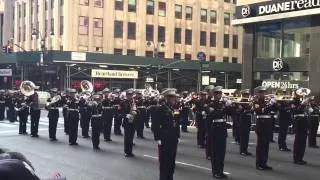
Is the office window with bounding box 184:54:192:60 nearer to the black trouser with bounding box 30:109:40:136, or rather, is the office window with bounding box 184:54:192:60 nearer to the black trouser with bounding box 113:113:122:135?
the black trouser with bounding box 113:113:122:135

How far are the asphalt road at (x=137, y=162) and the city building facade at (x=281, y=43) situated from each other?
13.6 metres

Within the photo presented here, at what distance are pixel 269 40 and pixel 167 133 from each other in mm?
23780

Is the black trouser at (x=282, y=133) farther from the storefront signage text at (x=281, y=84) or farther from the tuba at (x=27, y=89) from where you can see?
the storefront signage text at (x=281, y=84)

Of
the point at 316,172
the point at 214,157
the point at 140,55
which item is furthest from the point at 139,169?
the point at 140,55

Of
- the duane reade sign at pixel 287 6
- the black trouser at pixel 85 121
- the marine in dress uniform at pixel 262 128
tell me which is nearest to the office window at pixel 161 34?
the duane reade sign at pixel 287 6

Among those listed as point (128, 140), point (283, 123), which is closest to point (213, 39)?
point (283, 123)

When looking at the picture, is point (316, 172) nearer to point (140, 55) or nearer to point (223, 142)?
point (223, 142)

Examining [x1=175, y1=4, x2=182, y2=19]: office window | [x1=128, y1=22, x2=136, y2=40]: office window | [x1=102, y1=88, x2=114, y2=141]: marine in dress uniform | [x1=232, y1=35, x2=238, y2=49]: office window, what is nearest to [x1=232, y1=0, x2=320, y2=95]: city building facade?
[x1=102, y1=88, x2=114, y2=141]: marine in dress uniform

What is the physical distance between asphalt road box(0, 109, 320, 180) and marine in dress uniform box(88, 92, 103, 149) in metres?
0.33

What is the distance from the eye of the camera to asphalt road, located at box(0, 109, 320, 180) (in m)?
11.0

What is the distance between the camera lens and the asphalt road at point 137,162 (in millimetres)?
11031

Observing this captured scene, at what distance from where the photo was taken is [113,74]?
54.7 m

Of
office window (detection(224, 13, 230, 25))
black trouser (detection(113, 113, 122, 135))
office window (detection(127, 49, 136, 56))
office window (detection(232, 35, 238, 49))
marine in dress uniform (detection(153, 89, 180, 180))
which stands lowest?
black trouser (detection(113, 113, 122, 135))

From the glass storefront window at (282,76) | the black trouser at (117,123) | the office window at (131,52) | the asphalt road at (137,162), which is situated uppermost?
the office window at (131,52)
